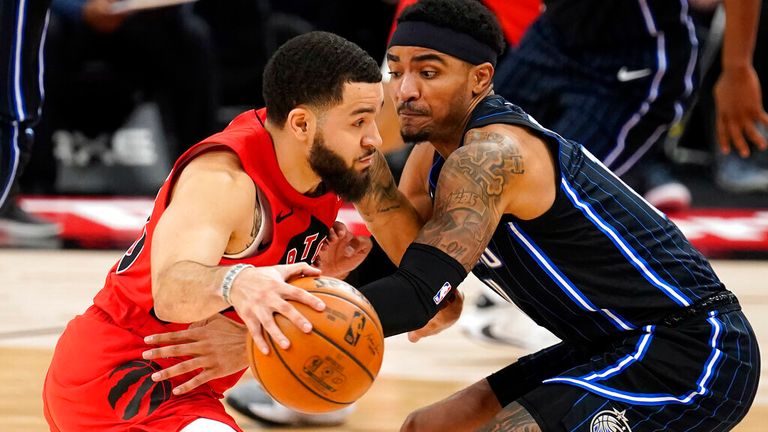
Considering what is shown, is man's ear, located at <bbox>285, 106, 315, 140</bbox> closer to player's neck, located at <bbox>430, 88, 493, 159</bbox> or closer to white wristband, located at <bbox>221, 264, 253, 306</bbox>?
player's neck, located at <bbox>430, 88, 493, 159</bbox>

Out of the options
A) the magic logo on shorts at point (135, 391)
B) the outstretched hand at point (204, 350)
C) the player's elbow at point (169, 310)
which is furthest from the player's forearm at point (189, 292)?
the magic logo on shorts at point (135, 391)

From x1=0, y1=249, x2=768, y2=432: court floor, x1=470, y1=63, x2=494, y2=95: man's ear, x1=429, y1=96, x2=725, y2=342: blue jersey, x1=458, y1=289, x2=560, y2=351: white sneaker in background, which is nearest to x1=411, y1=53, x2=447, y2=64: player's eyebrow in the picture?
x1=470, y1=63, x2=494, y2=95: man's ear

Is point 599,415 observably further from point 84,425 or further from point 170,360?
point 84,425

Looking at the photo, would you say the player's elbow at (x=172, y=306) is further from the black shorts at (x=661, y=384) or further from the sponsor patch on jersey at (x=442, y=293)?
the black shorts at (x=661, y=384)

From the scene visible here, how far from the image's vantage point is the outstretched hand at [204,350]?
3.29 meters

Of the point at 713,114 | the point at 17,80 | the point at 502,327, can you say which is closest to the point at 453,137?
the point at 17,80

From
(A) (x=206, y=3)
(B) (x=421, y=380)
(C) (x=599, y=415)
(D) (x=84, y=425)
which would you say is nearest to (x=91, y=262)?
(A) (x=206, y=3)

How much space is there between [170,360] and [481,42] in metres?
1.32

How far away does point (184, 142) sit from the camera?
9867 mm

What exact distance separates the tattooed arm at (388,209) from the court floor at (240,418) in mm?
1213

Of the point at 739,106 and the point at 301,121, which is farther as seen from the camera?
the point at 739,106

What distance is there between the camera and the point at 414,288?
3191mm

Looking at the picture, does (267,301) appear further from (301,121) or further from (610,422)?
(610,422)

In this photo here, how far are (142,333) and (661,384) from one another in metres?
1.46
